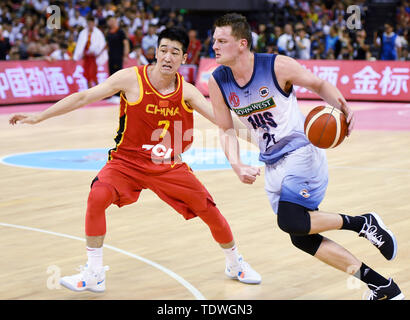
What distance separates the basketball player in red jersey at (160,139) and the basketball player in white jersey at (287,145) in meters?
0.50

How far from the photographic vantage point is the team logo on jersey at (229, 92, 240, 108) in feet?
17.4

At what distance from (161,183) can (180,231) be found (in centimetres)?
179

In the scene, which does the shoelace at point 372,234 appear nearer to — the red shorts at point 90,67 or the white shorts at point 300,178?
the white shorts at point 300,178

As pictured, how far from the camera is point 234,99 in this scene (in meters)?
5.32

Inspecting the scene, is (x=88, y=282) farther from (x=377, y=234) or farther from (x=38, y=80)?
(x=38, y=80)

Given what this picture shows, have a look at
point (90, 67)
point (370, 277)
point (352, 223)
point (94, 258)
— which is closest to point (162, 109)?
point (94, 258)

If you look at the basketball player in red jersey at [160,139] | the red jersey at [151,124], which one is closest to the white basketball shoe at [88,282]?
the basketball player in red jersey at [160,139]

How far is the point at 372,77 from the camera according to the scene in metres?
19.4

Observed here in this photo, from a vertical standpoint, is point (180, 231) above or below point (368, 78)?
above

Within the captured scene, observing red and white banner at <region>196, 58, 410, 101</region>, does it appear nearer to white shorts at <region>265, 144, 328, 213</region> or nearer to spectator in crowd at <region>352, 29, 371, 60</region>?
spectator in crowd at <region>352, 29, 371, 60</region>

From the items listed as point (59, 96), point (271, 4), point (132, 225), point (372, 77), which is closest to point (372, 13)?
point (271, 4)

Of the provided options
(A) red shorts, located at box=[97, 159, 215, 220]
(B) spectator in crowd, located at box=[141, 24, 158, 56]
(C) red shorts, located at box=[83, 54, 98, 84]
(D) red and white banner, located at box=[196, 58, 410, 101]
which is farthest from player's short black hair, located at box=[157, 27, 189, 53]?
(B) spectator in crowd, located at box=[141, 24, 158, 56]

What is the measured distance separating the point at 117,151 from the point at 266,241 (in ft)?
6.18

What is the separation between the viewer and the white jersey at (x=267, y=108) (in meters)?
5.20
